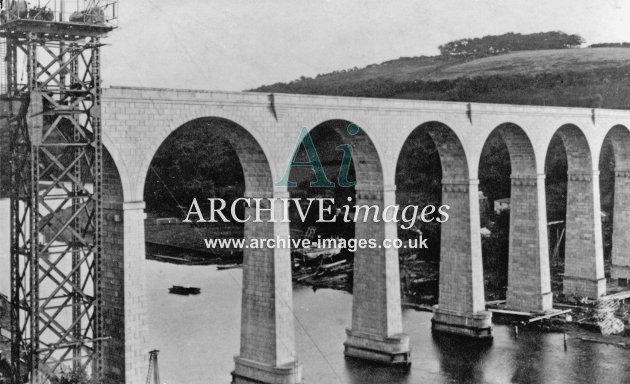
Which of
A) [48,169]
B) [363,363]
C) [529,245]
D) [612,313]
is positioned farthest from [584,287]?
[48,169]

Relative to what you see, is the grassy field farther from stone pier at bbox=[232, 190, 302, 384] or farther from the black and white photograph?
stone pier at bbox=[232, 190, 302, 384]

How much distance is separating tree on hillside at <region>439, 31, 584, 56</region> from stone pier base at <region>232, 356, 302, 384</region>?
7462 cm

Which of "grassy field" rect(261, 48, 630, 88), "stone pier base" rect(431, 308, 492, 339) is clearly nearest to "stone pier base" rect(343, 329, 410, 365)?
"stone pier base" rect(431, 308, 492, 339)

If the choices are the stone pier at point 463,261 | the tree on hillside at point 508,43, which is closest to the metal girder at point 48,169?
the stone pier at point 463,261

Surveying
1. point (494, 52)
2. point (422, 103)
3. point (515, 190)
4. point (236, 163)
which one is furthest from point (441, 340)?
point (494, 52)

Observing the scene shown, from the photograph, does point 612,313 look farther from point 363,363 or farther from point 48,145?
point 48,145

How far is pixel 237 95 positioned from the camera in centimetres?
2345

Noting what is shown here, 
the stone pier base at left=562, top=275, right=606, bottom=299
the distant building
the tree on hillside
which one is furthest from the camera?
the tree on hillside

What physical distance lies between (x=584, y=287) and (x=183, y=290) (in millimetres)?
23422

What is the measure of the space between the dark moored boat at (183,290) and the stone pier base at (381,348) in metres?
16.7

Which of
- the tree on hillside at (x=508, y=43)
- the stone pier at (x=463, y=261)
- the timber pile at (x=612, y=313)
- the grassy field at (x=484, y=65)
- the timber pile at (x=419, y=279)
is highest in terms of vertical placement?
the tree on hillside at (x=508, y=43)

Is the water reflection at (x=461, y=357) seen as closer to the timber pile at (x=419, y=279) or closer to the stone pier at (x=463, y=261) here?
the stone pier at (x=463, y=261)

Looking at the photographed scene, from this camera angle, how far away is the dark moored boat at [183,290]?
1726 inches

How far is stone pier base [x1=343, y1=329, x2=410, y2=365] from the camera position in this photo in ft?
94.4
